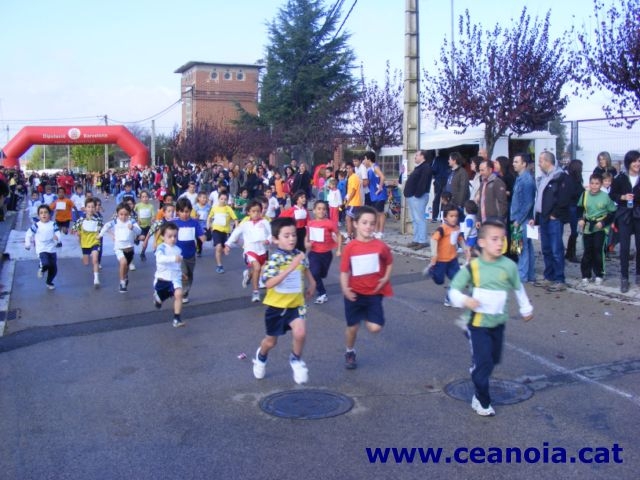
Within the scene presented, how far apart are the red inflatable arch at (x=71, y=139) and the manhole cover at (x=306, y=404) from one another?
162 feet

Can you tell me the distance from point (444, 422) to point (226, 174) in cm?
2544

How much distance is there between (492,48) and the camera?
1811 centimetres

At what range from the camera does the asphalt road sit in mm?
4566

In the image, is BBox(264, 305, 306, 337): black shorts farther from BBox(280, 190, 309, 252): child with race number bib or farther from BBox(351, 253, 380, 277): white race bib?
BBox(280, 190, 309, 252): child with race number bib

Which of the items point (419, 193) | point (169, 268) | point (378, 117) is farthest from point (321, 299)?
point (378, 117)

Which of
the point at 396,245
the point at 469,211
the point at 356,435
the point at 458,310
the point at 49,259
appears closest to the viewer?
the point at 356,435

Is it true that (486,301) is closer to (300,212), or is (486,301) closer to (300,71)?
(300,212)

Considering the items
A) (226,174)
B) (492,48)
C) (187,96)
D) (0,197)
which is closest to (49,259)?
(0,197)

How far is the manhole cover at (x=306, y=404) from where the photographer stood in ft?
17.8

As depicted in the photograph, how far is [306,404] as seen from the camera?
5.65 m

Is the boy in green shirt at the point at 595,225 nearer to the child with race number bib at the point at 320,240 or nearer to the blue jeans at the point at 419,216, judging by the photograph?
the child with race number bib at the point at 320,240

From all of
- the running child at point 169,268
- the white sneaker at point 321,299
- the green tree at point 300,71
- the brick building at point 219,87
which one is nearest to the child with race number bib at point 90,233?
the running child at point 169,268

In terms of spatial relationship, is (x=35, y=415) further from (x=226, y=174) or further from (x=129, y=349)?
(x=226, y=174)

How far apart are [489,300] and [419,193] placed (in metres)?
9.48
